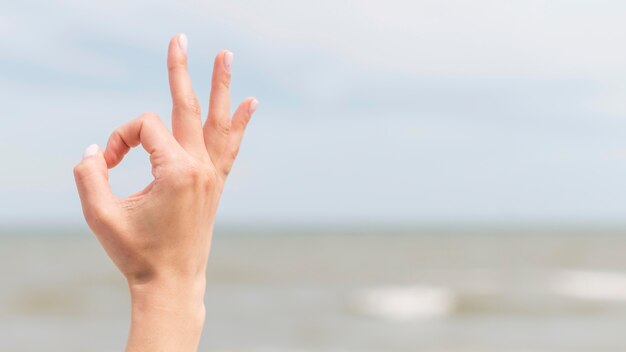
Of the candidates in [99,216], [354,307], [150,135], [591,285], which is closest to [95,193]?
[99,216]

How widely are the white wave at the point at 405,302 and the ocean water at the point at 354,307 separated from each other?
29 millimetres

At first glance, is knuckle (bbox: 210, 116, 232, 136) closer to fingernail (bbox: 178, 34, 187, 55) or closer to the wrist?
fingernail (bbox: 178, 34, 187, 55)

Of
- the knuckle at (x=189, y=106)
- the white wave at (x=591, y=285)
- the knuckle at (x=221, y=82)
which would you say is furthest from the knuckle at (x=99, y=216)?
the white wave at (x=591, y=285)

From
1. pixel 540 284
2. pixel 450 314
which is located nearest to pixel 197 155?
pixel 450 314

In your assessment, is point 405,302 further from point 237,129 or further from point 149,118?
point 149,118

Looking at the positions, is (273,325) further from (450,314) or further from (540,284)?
(540,284)

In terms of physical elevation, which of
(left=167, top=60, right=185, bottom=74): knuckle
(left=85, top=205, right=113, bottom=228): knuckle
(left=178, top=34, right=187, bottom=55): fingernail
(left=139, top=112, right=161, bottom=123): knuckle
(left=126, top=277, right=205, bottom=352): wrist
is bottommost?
(left=126, top=277, right=205, bottom=352): wrist

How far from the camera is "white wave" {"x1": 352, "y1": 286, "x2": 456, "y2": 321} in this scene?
58.4 ft

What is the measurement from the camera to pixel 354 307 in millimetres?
18891

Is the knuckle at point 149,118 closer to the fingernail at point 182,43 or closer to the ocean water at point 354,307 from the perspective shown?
the fingernail at point 182,43

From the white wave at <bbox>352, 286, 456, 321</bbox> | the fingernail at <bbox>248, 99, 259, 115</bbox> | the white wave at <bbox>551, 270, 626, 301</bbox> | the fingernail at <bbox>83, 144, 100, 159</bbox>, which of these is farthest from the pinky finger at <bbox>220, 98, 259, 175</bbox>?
the white wave at <bbox>551, 270, 626, 301</bbox>

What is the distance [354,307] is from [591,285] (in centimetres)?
1087

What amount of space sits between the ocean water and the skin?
1119 centimetres

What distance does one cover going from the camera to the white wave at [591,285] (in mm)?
22839
